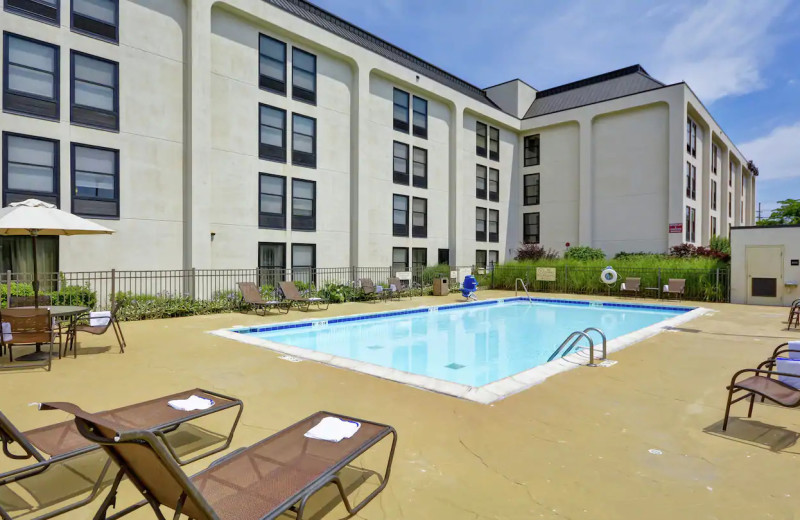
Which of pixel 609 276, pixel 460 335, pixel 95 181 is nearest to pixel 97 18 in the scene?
pixel 95 181

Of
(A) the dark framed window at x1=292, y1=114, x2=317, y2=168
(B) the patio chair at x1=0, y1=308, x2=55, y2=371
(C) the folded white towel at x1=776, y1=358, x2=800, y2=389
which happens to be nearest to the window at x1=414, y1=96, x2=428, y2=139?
(A) the dark framed window at x1=292, y1=114, x2=317, y2=168

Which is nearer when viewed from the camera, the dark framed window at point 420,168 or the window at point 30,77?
the window at point 30,77

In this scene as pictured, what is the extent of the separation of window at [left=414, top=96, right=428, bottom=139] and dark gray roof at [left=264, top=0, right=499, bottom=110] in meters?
1.64

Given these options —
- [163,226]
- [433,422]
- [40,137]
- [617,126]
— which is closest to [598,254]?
[617,126]

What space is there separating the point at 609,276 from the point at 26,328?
66.5ft

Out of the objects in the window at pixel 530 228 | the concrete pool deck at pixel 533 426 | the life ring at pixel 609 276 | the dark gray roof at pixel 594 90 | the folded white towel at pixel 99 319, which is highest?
the dark gray roof at pixel 594 90

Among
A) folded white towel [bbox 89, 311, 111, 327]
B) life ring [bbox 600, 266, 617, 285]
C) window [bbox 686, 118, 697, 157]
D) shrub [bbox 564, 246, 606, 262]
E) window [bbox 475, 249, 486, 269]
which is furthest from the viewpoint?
window [bbox 475, 249, 486, 269]

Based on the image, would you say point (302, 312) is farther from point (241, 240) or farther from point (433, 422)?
point (433, 422)

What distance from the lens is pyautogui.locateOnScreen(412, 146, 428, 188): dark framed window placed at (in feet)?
79.7

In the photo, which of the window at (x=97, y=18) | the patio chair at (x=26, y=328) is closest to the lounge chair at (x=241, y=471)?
the patio chair at (x=26, y=328)

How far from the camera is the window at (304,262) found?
1864 cm

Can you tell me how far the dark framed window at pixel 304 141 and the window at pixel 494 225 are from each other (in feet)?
45.3

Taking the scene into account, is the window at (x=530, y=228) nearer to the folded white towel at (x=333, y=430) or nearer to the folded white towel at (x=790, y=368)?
the folded white towel at (x=790, y=368)

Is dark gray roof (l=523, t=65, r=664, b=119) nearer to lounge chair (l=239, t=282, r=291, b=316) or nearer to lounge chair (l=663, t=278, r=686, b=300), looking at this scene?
lounge chair (l=663, t=278, r=686, b=300)
